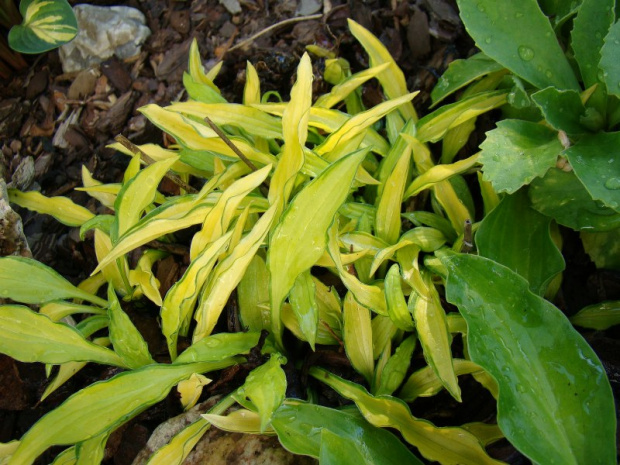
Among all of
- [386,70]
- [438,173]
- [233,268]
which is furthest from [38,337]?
[386,70]

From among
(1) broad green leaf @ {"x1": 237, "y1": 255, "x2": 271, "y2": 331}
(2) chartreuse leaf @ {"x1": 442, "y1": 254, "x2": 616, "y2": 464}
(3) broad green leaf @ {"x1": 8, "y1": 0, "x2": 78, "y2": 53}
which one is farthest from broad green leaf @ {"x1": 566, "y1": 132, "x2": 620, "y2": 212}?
(3) broad green leaf @ {"x1": 8, "y1": 0, "x2": 78, "y2": 53}

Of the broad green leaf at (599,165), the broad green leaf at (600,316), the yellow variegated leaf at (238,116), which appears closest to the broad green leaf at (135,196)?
the yellow variegated leaf at (238,116)

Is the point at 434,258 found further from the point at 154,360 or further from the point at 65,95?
the point at 65,95

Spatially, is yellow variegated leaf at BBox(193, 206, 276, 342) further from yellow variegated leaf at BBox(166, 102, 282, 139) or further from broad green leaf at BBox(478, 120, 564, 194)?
broad green leaf at BBox(478, 120, 564, 194)

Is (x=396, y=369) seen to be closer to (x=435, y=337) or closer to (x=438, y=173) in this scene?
(x=435, y=337)

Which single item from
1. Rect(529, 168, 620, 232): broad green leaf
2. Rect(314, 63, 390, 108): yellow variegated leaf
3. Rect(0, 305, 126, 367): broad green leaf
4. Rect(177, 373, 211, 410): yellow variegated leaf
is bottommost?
Rect(177, 373, 211, 410): yellow variegated leaf
